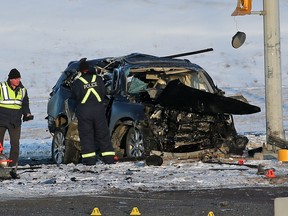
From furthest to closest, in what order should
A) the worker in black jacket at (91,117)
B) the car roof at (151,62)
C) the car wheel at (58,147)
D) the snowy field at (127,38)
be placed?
the snowy field at (127,38)
the car wheel at (58,147)
the car roof at (151,62)
the worker in black jacket at (91,117)

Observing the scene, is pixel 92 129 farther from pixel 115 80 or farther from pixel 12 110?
pixel 115 80

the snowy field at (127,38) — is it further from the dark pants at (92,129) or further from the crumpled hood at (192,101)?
the crumpled hood at (192,101)

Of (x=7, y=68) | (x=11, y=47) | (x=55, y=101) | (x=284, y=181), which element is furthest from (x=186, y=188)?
(x=11, y=47)

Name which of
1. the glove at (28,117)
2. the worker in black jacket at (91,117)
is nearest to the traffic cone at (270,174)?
the worker in black jacket at (91,117)

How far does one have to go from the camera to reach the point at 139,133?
1808 centimetres

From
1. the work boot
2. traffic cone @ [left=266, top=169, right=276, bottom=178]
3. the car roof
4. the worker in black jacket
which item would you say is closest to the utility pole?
the car roof

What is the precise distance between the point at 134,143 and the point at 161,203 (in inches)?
228

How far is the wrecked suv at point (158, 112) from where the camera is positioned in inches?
711

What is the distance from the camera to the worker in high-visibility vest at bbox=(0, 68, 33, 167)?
712 inches

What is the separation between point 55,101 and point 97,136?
2.73 meters

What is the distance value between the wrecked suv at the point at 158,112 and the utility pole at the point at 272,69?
0.50 m

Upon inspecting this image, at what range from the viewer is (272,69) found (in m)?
18.8

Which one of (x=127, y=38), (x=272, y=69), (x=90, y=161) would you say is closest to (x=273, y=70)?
(x=272, y=69)

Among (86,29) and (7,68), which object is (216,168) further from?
(86,29)
